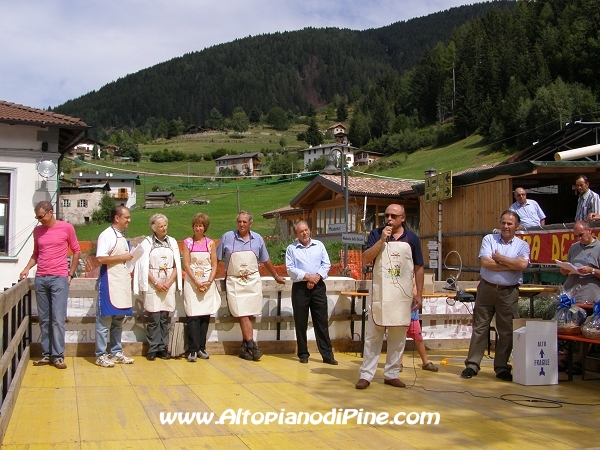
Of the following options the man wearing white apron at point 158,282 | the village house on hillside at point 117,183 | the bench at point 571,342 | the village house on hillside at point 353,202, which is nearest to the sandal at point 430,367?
the bench at point 571,342

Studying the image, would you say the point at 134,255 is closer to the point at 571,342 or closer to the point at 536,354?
the point at 536,354

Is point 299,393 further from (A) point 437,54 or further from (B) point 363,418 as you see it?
(A) point 437,54

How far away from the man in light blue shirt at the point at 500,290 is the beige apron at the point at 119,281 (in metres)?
3.92

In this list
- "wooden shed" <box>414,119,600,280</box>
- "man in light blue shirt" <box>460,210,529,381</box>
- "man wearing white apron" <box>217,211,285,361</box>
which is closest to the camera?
"man in light blue shirt" <box>460,210,529,381</box>

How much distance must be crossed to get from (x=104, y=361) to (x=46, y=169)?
9310 millimetres

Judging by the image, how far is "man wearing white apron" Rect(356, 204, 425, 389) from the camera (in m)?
6.60

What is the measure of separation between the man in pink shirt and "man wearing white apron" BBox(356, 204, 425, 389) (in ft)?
10.9

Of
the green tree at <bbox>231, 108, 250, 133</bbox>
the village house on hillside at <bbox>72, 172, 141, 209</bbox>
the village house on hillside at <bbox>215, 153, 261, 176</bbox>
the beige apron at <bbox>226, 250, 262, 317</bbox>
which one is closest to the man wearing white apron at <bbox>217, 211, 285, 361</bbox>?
the beige apron at <bbox>226, 250, 262, 317</bbox>

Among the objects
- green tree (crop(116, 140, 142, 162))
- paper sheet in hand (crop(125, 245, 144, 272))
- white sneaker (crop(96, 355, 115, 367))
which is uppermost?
green tree (crop(116, 140, 142, 162))

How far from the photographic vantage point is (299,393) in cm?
647

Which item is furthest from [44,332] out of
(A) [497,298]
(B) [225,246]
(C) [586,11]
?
(C) [586,11]

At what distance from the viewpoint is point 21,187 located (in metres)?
15.8

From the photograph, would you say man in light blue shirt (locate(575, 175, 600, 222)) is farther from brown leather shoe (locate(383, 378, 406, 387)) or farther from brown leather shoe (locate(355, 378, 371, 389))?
brown leather shoe (locate(355, 378, 371, 389))

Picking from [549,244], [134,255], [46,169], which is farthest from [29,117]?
[549,244]
